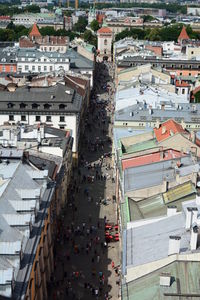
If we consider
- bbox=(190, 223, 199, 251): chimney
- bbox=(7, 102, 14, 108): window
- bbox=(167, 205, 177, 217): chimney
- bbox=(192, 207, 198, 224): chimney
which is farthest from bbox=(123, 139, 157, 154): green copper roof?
bbox=(190, 223, 199, 251): chimney

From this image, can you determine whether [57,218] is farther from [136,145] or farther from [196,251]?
[196,251]

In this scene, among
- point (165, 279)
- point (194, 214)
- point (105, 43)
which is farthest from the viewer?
point (105, 43)

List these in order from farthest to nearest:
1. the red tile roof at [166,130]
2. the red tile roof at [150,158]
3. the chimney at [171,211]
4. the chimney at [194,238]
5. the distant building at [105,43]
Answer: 1. the distant building at [105,43]
2. the red tile roof at [166,130]
3. the red tile roof at [150,158]
4. the chimney at [171,211]
5. the chimney at [194,238]

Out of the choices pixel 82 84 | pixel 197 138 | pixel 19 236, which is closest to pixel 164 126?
pixel 197 138

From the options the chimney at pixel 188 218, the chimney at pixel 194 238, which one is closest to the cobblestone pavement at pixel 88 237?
the chimney at pixel 188 218

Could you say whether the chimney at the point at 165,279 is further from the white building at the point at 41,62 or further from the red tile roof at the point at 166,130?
the white building at the point at 41,62

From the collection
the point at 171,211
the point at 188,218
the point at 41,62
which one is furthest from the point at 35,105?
the point at 41,62

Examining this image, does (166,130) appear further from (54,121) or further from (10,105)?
(10,105)
